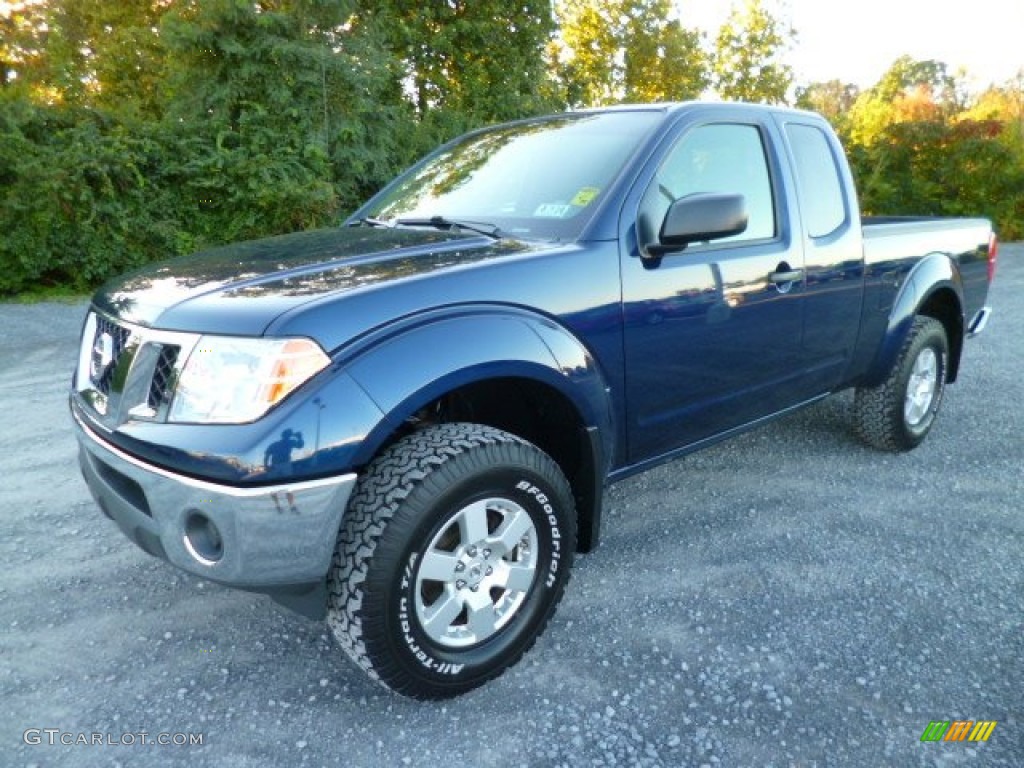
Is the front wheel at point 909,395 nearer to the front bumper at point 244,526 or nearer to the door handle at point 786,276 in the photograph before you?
the door handle at point 786,276

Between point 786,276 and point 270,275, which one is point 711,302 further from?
point 270,275

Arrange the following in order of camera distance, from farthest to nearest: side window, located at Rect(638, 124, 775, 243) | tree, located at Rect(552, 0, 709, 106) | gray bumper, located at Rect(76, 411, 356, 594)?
1. tree, located at Rect(552, 0, 709, 106)
2. side window, located at Rect(638, 124, 775, 243)
3. gray bumper, located at Rect(76, 411, 356, 594)

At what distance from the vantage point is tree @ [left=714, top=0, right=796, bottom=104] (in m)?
24.3

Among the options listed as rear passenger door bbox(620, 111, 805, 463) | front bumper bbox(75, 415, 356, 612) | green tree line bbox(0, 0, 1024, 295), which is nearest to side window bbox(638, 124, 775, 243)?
rear passenger door bbox(620, 111, 805, 463)

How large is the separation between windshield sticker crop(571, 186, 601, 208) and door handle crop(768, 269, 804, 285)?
88cm

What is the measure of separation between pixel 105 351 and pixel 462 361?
1.13 metres

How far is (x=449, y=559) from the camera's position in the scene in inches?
83.9

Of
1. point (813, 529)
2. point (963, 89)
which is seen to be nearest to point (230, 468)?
point (813, 529)

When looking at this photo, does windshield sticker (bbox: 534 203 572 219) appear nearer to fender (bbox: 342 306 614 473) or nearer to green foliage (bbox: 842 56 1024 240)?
fender (bbox: 342 306 614 473)

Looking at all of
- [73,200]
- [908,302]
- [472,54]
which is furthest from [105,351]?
[472,54]

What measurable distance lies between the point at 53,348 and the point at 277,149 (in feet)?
15.9

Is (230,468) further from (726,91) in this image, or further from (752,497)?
(726,91)

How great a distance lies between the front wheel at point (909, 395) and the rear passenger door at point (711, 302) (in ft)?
2.99

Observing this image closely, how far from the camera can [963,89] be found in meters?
19.1
